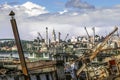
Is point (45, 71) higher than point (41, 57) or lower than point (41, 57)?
higher

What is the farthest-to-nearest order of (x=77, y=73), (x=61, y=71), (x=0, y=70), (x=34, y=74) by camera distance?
(x=77, y=73), (x=61, y=71), (x=34, y=74), (x=0, y=70)

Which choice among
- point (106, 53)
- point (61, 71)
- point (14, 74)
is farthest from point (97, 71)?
point (106, 53)

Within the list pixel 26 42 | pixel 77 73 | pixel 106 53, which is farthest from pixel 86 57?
pixel 26 42

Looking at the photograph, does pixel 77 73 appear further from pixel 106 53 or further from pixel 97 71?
pixel 106 53

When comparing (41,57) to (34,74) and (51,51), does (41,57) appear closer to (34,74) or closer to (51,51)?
(51,51)

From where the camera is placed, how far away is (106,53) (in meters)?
96.6

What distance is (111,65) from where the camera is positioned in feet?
166

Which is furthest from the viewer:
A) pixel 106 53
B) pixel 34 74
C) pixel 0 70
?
pixel 106 53

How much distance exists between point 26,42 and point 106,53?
31629mm

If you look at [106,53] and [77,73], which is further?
[106,53]

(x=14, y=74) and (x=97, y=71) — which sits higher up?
(x=14, y=74)

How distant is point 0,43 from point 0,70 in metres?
95.9

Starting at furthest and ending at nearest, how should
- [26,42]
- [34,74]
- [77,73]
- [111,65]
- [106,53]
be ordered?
[26,42]
[106,53]
[111,65]
[77,73]
[34,74]

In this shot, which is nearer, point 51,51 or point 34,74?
point 34,74
